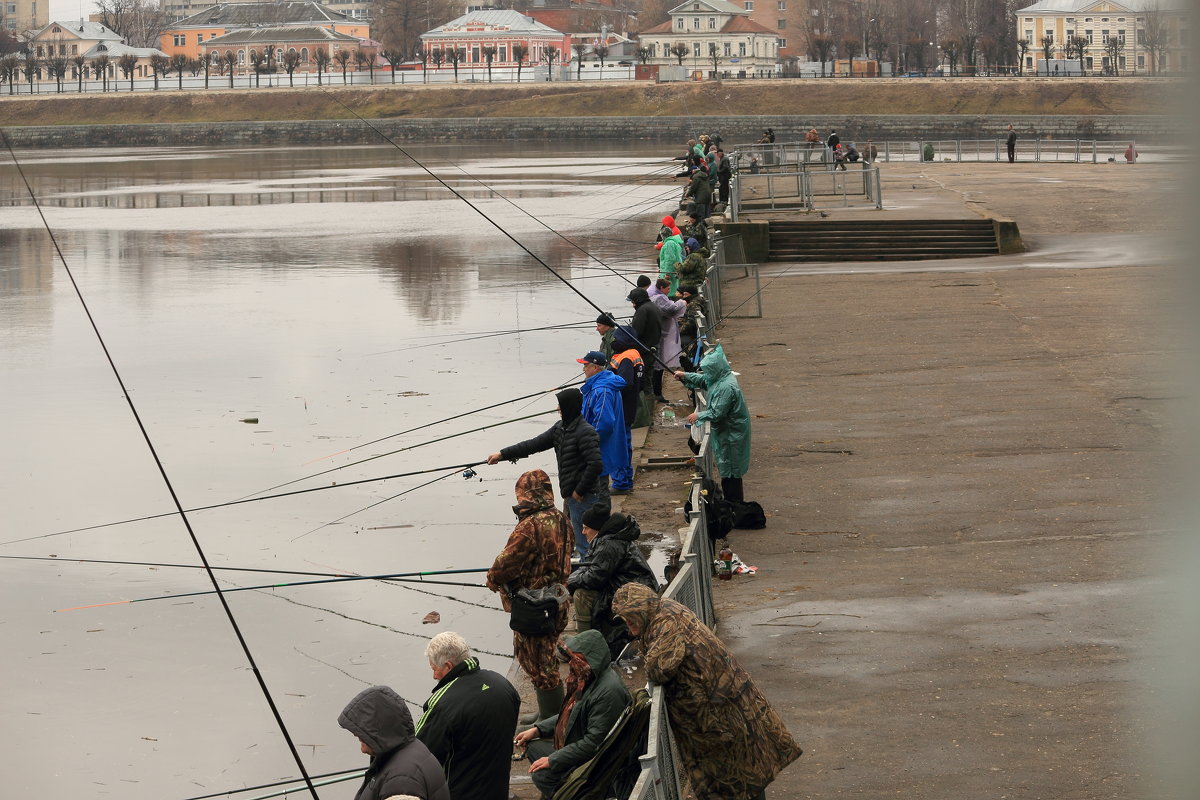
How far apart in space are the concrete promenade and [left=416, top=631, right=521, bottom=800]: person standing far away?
4.96ft

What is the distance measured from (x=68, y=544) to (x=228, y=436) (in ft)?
14.4

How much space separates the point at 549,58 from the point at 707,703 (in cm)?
12020

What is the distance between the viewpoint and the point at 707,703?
5.36 m

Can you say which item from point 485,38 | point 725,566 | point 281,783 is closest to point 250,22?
point 485,38

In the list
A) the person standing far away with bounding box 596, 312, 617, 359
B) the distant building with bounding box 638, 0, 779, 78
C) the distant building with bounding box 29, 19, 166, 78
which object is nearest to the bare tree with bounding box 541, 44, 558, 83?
the distant building with bounding box 638, 0, 779, 78

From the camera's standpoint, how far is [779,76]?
111125mm

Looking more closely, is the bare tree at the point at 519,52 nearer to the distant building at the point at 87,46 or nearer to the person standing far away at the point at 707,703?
the distant building at the point at 87,46

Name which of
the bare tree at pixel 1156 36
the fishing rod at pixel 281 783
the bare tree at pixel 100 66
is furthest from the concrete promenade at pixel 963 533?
the bare tree at pixel 100 66

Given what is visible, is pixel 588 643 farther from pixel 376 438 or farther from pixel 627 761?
pixel 376 438

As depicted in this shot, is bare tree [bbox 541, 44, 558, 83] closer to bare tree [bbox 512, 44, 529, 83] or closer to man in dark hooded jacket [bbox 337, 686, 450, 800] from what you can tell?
bare tree [bbox 512, 44, 529, 83]

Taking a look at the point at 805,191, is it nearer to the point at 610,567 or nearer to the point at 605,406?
the point at 605,406

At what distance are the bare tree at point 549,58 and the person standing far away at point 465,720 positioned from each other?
10939cm

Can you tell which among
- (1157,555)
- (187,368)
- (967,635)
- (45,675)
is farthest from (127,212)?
(1157,555)

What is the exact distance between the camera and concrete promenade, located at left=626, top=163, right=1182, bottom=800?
277 cm
